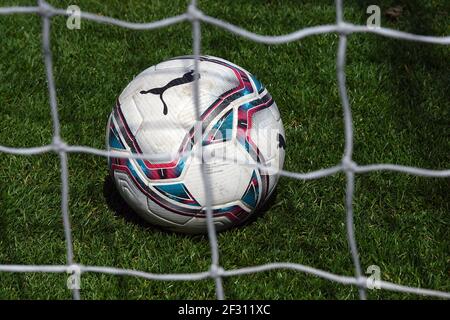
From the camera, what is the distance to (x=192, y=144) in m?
2.38

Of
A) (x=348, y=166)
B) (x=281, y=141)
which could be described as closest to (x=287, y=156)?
(x=281, y=141)

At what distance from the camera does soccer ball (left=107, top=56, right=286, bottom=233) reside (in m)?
2.40

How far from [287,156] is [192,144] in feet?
2.15

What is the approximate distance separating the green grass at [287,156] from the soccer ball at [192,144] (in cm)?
15

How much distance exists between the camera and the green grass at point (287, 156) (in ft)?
8.13

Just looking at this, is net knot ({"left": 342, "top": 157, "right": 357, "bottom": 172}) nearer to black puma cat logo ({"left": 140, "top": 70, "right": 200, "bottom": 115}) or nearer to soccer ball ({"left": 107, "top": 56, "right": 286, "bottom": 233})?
soccer ball ({"left": 107, "top": 56, "right": 286, "bottom": 233})

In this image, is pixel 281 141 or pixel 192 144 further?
pixel 281 141

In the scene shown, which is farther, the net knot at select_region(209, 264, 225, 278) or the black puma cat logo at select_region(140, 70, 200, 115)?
the black puma cat logo at select_region(140, 70, 200, 115)

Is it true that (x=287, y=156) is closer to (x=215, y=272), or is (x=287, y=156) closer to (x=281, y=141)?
(x=281, y=141)

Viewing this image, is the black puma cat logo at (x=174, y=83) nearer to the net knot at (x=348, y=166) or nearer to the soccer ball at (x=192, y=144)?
the soccer ball at (x=192, y=144)

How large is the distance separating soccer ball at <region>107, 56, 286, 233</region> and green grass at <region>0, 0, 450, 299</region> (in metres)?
0.15

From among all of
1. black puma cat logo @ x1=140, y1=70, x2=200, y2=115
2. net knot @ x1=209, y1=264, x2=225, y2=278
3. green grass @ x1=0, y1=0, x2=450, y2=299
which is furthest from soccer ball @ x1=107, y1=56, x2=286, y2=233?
net knot @ x1=209, y1=264, x2=225, y2=278

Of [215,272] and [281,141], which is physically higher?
[281,141]
